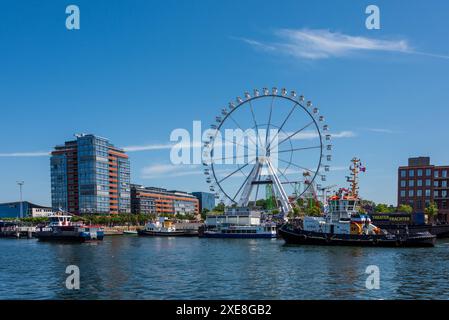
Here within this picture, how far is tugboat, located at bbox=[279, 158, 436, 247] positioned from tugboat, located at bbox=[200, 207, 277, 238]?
43.1 m

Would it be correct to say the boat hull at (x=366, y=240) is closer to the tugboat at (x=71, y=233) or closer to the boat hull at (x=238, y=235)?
the boat hull at (x=238, y=235)

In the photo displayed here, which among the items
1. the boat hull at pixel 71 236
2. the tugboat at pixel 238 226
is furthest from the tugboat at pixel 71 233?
the tugboat at pixel 238 226

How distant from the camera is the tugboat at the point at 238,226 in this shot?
14975cm

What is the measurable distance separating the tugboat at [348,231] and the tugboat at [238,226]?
141ft

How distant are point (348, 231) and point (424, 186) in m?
78.6

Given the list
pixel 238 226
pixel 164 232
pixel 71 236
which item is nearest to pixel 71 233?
pixel 71 236

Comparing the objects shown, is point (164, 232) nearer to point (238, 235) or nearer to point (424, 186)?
point (238, 235)

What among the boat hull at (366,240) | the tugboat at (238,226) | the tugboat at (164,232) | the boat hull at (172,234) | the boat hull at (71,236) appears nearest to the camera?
the boat hull at (366,240)

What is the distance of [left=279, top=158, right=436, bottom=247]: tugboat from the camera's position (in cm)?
9238

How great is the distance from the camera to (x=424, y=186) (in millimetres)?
161250

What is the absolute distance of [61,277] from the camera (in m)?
50.4

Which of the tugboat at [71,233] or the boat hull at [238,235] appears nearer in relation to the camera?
the tugboat at [71,233]

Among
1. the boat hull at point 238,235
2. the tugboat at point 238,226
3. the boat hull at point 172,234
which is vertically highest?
the tugboat at point 238,226

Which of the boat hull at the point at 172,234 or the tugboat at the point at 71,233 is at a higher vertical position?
the tugboat at the point at 71,233
